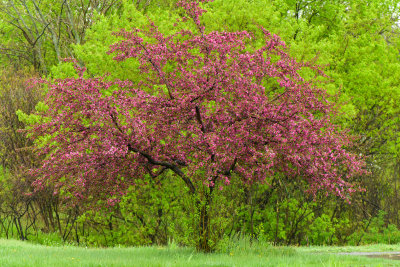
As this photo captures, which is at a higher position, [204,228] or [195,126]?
[195,126]

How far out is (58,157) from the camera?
380 inches

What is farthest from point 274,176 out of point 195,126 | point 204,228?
point 195,126

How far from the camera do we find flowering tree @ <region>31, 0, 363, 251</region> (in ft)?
31.0

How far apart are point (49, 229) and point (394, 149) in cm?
1544

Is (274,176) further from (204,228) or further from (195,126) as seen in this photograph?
(195,126)

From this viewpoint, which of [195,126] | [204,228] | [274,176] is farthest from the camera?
[274,176]

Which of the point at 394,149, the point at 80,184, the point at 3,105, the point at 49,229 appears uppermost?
the point at 3,105

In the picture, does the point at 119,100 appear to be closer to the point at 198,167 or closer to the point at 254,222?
the point at 198,167

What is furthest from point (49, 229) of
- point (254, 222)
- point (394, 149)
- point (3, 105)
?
point (394, 149)

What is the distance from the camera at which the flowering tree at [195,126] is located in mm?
9445

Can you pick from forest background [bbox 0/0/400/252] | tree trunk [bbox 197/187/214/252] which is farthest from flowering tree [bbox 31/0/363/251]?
forest background [bbox 0/0/400/252]

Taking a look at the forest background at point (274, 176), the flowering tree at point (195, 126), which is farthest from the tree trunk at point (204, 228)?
the forest background at point (274, 176)

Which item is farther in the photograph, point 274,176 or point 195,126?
point 274,176

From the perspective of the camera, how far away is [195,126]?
988 centimetres
